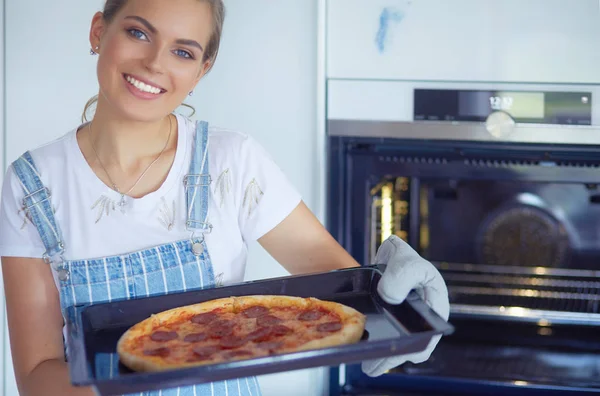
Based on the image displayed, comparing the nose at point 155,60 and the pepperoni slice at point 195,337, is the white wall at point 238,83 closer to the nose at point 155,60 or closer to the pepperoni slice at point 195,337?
the nose at point 155,60

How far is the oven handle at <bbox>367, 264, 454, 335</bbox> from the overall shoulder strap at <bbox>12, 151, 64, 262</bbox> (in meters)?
0.52

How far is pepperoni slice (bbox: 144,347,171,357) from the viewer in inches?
41.4

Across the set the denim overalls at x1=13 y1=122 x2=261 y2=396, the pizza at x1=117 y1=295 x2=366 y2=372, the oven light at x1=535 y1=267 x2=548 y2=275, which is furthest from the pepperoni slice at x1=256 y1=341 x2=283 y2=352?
the oven light at x1=535 y1=267 x2=548 y2=275

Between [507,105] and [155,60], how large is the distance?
2.98 feet

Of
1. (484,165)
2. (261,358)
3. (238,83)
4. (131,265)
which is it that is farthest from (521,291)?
(261,358)

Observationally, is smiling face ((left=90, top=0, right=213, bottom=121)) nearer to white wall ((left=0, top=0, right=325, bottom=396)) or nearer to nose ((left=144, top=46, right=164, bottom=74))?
nose ((left=144, top=46, right=164, bottom=74))

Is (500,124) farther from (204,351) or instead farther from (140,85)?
(204,351)

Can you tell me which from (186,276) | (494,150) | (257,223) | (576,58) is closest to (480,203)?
(494,150)

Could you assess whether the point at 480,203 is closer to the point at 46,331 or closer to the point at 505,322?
the point at 505,322

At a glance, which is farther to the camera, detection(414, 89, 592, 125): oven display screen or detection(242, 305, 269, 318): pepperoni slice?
detection(414, 89, 592, 125): oven display screen

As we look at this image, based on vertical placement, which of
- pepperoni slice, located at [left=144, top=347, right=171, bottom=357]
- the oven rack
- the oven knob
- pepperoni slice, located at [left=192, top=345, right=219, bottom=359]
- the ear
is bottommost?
the oven rack

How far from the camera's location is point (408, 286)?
3.76 ft

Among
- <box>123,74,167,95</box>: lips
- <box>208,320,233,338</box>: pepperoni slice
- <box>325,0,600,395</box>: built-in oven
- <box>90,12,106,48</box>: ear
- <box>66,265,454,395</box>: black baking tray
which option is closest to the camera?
<box>66,265,454,395</box>: black baking tray

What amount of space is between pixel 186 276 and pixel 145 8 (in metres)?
0.44
